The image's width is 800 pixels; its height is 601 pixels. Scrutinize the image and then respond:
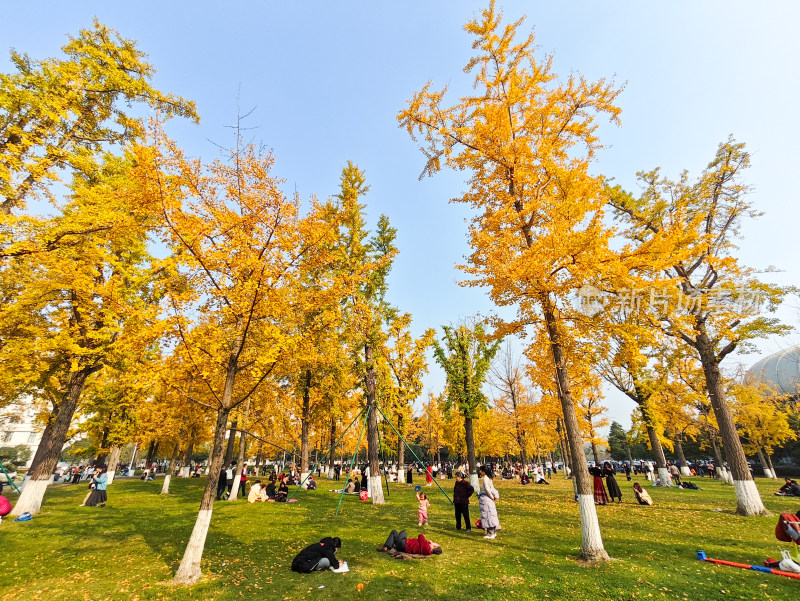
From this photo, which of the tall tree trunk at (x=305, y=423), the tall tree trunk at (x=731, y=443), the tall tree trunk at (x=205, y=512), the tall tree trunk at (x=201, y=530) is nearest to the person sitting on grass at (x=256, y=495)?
the tall tree trunk at (x=305, y=423)

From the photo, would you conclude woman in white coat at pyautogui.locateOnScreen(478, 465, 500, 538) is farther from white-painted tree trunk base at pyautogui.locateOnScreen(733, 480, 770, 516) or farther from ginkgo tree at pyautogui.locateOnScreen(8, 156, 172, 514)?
ginkgo tree at pyautogui.locateOnScreen(8, 156, 172, 514)

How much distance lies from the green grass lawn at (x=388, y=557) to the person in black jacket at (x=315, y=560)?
19 cm

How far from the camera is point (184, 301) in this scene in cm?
770

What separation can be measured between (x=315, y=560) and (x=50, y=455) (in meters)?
13.2

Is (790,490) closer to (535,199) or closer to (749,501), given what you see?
(749,501)

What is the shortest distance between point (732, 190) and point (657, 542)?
13870mm

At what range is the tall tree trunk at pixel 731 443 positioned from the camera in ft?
38.2

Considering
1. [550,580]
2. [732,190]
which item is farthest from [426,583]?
[732,190]

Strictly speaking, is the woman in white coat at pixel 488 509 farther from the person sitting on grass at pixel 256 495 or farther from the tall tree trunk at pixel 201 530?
the person sitting on grass at pixel 256 495

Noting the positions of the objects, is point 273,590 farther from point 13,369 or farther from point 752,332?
point 752,332

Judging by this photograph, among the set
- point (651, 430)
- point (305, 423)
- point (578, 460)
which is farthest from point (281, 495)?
point (651, 430)

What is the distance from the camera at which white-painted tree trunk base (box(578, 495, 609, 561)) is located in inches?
294

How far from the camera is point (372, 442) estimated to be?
1579 centimetres

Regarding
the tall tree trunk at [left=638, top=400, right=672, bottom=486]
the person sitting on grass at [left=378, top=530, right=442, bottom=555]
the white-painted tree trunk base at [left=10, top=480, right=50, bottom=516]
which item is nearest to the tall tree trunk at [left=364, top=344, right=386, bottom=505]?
the person sitting on grass at [left=378, top=530, right=442, bottom=555]
